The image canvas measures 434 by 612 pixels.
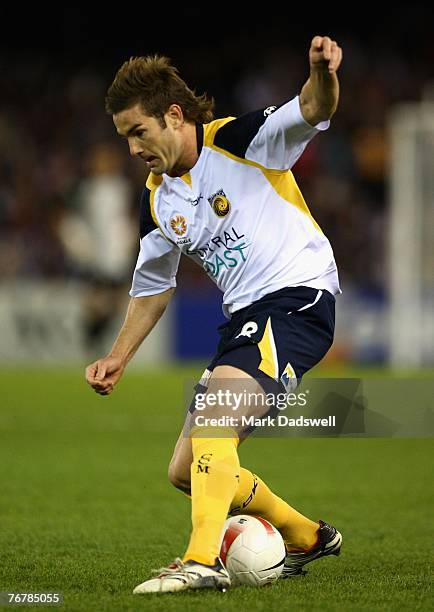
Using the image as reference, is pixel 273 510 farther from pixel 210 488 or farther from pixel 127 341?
pixel 127 341

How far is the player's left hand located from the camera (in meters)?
3.85

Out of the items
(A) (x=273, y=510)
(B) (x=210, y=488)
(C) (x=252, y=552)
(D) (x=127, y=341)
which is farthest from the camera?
(D) (x=127, y=341)

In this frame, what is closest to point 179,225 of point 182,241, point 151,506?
point 182,241

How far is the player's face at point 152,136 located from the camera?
14.2 ft

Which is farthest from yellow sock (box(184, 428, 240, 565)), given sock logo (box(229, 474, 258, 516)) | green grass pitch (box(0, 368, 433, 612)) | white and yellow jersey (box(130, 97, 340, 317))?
white and yellow jersey (box(130, 97, 340, 317))

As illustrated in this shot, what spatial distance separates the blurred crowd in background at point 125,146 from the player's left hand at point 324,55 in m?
12.0

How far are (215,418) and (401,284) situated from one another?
10.9 m

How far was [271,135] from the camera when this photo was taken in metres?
4.18

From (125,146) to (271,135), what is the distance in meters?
15.7

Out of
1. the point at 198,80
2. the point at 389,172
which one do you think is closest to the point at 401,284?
the point at 389,172

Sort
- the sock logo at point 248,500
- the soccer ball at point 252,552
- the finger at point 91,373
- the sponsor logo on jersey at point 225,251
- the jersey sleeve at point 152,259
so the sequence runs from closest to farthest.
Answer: the soccer ball at point 252,552 < the sponsor logo on jersey at point 225,251 < the sock logo at point 248,500 < the finger at point 91,373 < the jersey sleeve at point 152,259

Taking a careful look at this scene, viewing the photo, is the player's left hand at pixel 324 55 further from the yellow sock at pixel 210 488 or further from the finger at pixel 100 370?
the finger at pixel 100 370

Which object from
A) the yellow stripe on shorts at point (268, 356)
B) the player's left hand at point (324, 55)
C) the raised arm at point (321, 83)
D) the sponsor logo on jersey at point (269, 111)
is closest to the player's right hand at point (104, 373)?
the yellow stripe on shorts at point (268, 356)

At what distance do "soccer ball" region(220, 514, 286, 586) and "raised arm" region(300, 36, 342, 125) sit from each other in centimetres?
150
